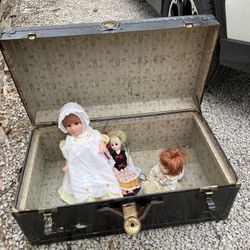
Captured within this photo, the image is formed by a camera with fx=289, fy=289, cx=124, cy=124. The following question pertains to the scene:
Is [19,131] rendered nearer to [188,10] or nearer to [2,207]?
[2,207]

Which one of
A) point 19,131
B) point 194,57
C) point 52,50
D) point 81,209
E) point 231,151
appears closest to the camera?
point 81,209

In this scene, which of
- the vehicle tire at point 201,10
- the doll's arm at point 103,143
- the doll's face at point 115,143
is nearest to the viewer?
the doll's arm at point 103,143

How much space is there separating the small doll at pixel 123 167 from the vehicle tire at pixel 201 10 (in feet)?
2.93

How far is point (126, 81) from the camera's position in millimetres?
1788

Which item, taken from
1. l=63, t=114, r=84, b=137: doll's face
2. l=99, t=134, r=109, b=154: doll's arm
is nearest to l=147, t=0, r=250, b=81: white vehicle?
l=99, t=134, r=109, b=154: doll's arm

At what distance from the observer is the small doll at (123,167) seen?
1.82 meters

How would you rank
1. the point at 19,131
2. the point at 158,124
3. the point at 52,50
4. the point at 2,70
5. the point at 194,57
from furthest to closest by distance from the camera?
the point at 2,70 → the point at 19,131 → the point at 158,124 → the point at 194,57 → the point at 52,50

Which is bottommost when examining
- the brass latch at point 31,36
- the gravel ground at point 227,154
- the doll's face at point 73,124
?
the gravel ground at point 227,154

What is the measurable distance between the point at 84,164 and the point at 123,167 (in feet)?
0.93

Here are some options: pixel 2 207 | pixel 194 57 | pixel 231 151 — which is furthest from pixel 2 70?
pixel 231 151

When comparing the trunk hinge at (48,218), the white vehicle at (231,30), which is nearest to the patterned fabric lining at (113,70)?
the white vehicle at (231,30)

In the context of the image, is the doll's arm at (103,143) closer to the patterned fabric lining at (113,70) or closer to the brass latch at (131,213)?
the patterned fabric lining at (113,70)

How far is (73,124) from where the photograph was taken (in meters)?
1.68

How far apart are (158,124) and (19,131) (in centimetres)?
117
